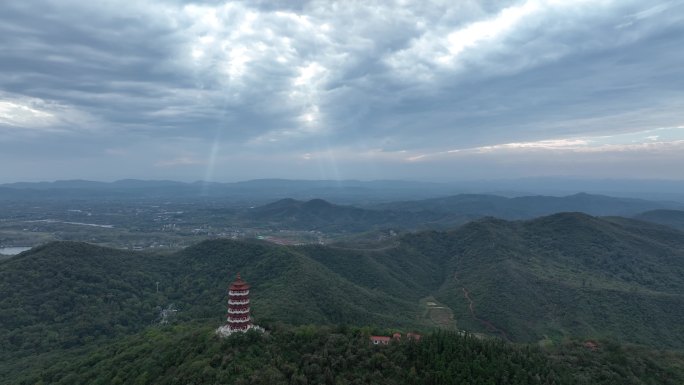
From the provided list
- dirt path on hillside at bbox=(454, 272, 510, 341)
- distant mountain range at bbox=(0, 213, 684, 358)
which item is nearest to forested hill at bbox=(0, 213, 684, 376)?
distant mountain range at bbox=(0, 213, 684, 358)

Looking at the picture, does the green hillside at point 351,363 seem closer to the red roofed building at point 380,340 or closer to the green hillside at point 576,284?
the red roofed building at point 380,340

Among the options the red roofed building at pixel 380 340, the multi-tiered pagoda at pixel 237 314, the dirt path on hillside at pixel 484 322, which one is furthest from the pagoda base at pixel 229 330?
the dirt path on hillside at pixel 484 322

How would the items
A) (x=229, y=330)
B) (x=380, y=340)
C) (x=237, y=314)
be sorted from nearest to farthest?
(x=237, y=314) → (x=229, y=330) → (x=380, y=340)

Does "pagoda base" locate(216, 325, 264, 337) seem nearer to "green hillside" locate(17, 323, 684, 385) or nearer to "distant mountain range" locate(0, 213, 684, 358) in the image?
"green hillside" locate(17, 323, 684, 385)

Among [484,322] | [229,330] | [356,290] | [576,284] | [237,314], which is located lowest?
[484,322]

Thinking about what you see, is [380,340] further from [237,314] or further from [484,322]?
[484,322]

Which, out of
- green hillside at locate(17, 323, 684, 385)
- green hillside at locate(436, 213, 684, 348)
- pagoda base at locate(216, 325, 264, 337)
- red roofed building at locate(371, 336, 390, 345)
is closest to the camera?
green hillside at locate(17, 323, 684, 385)

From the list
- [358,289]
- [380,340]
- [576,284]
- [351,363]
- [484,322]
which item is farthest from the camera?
[576,284]

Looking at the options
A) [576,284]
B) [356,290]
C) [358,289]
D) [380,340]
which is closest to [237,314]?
[380,340]
